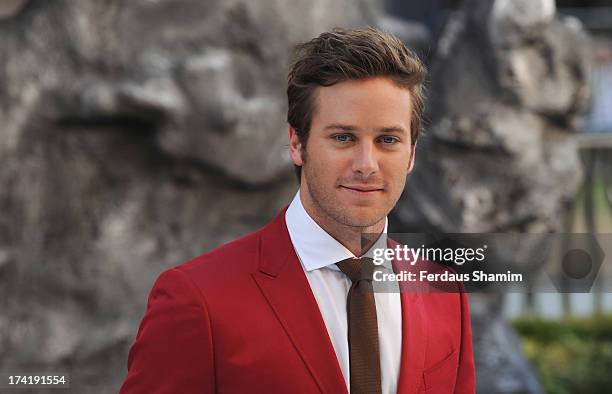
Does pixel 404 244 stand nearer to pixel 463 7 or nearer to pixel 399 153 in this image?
pixel 399 153

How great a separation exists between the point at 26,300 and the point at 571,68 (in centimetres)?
259

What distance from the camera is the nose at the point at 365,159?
61.6 inches

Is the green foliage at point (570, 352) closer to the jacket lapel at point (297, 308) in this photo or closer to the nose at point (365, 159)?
the jacket lapel at point (297, 308)

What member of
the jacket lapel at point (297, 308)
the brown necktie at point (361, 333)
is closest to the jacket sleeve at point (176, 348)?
the jacket lapel at point (297, 308)

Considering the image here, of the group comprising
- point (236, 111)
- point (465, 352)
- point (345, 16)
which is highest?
point (345, 16)

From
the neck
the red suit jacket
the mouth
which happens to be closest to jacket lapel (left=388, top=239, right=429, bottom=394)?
the red suit jacket

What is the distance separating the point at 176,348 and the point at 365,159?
420 mm

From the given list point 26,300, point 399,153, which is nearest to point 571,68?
point 26,300

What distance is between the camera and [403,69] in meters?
1.58

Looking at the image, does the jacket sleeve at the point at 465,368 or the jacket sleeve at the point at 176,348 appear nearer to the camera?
the jacket sleeve at the point at 176,348

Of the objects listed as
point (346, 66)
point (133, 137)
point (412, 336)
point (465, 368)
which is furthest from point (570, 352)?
point (346, 66)

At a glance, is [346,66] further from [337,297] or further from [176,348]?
[176,348]

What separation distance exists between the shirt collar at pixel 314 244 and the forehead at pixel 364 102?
0.64 feet

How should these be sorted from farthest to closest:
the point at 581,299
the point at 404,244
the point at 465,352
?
1. the point at 581,299
2. the point at 404,244
3. the point at 465,352
